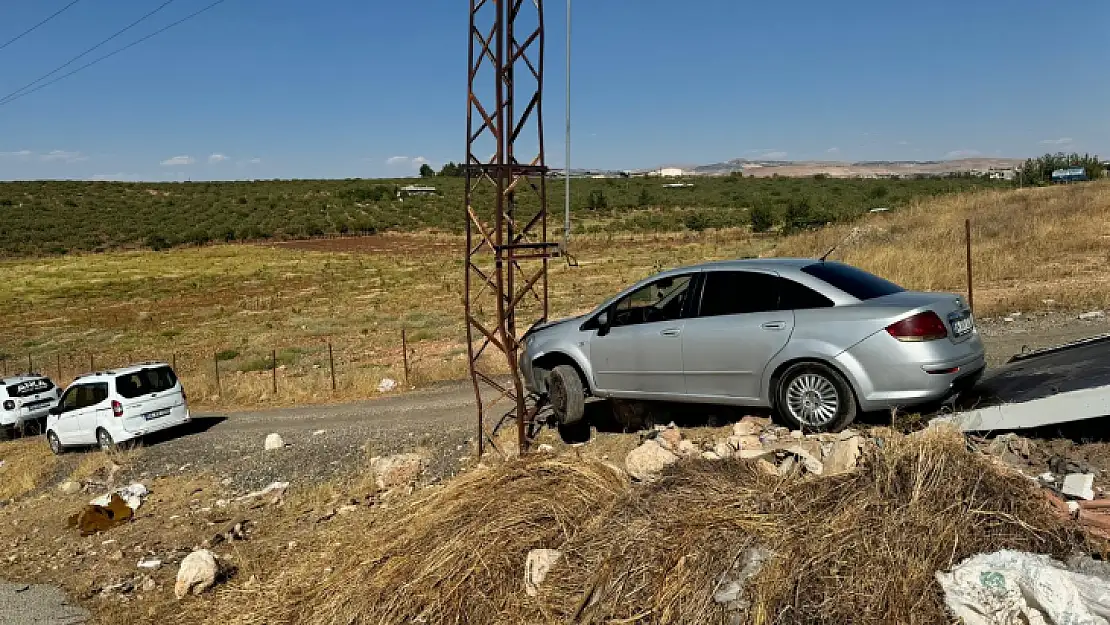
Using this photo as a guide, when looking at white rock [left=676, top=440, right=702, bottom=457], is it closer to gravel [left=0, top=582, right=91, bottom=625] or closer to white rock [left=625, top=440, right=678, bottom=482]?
white rock [left=625, top=440, right=678, bottom=482]

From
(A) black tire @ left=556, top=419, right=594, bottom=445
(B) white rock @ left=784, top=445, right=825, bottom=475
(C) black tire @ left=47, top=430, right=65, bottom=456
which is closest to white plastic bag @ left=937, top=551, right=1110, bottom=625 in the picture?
(B) white rock @ left=784, top=445, right=825, bottom=475

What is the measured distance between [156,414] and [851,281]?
44.0ft

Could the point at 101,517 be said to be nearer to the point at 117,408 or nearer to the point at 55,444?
the point at 117,408

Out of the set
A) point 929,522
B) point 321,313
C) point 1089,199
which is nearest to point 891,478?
point 929,522

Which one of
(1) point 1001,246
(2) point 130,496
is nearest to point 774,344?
(2) point 130,496

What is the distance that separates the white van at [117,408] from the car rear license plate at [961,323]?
46.4ft

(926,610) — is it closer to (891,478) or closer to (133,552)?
(891,478)

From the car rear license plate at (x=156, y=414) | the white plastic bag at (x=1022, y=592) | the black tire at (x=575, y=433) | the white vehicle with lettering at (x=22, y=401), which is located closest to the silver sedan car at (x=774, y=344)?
the black tire at (x=575, y=433)

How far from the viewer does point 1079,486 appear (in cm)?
541

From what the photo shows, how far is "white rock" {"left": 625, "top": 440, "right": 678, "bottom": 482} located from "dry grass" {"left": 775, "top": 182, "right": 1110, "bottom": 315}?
1157 centimetres

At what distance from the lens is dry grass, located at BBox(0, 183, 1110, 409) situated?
19812 millimetres

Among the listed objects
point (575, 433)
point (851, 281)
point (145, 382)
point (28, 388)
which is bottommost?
point (28, 388)

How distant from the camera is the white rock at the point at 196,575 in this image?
825 centimetres

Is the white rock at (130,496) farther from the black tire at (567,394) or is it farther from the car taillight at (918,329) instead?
the car taillight at (918,329)
